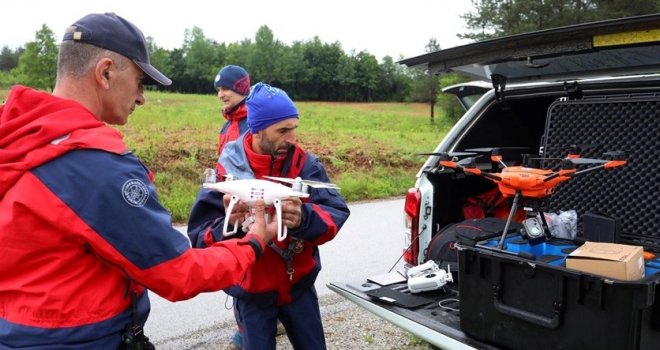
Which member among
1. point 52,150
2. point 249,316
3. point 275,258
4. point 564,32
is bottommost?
point 249,316

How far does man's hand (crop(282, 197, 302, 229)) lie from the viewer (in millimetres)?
2240

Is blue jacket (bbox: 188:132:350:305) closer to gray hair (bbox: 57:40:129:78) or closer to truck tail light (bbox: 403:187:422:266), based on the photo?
truck tail light (bbox: 403:187:422:266)

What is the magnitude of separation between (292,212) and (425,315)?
89 centimetres

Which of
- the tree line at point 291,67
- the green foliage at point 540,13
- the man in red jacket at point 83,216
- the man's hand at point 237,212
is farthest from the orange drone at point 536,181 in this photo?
the tree line at point 291,67

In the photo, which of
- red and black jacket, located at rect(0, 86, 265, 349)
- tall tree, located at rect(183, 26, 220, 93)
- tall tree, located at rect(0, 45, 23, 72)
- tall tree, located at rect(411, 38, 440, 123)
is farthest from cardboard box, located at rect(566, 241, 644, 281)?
tall tree, located at rect(0, 45, 23, 72)

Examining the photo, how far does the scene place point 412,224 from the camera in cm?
334

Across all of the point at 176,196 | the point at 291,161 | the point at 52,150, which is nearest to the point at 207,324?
the point at 291,161

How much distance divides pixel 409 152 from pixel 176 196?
840 centimetres

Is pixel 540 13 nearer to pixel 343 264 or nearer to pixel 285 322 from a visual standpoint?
pixel 343 264

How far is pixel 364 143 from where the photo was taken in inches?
672

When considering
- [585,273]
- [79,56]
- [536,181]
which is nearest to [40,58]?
[79,56]

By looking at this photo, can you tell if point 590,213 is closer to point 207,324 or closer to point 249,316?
point 249,316

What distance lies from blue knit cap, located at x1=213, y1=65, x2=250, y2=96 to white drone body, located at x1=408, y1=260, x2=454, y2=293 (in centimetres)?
246

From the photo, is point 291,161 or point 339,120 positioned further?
point 339,120
